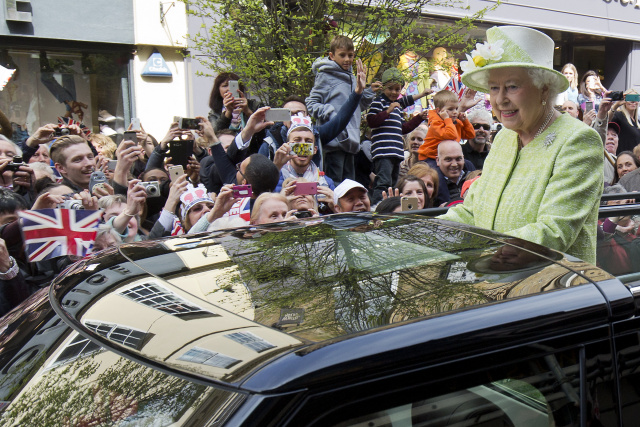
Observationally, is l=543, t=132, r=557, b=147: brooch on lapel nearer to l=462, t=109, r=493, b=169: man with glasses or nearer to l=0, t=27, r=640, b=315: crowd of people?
l=0, t=27, r=640, b=315: crowd of people

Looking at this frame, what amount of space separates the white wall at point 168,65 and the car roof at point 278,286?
33.6 ft

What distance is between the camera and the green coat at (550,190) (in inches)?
83.7

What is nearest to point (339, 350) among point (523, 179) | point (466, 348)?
point (466, 348)

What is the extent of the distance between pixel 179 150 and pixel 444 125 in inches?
108

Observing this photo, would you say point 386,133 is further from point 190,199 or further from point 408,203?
point 408,203

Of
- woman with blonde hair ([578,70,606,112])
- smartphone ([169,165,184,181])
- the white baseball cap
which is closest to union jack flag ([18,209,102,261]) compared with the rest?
smartphone ([169,165,184,181])

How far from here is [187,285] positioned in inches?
59.1

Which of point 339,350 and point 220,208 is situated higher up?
point 339,350

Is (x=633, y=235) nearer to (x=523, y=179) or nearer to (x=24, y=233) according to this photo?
(x=523, y=179)

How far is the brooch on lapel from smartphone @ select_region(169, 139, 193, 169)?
303 cm

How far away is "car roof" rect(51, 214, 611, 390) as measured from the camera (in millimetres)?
1217

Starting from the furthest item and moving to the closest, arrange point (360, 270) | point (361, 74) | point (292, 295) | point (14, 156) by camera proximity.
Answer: point (361, 74)
point (14, 156)
point (360, 270)
point (292, 295)

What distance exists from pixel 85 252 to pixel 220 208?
1032 mm

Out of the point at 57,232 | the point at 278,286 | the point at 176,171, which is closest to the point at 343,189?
the point at 176,171
